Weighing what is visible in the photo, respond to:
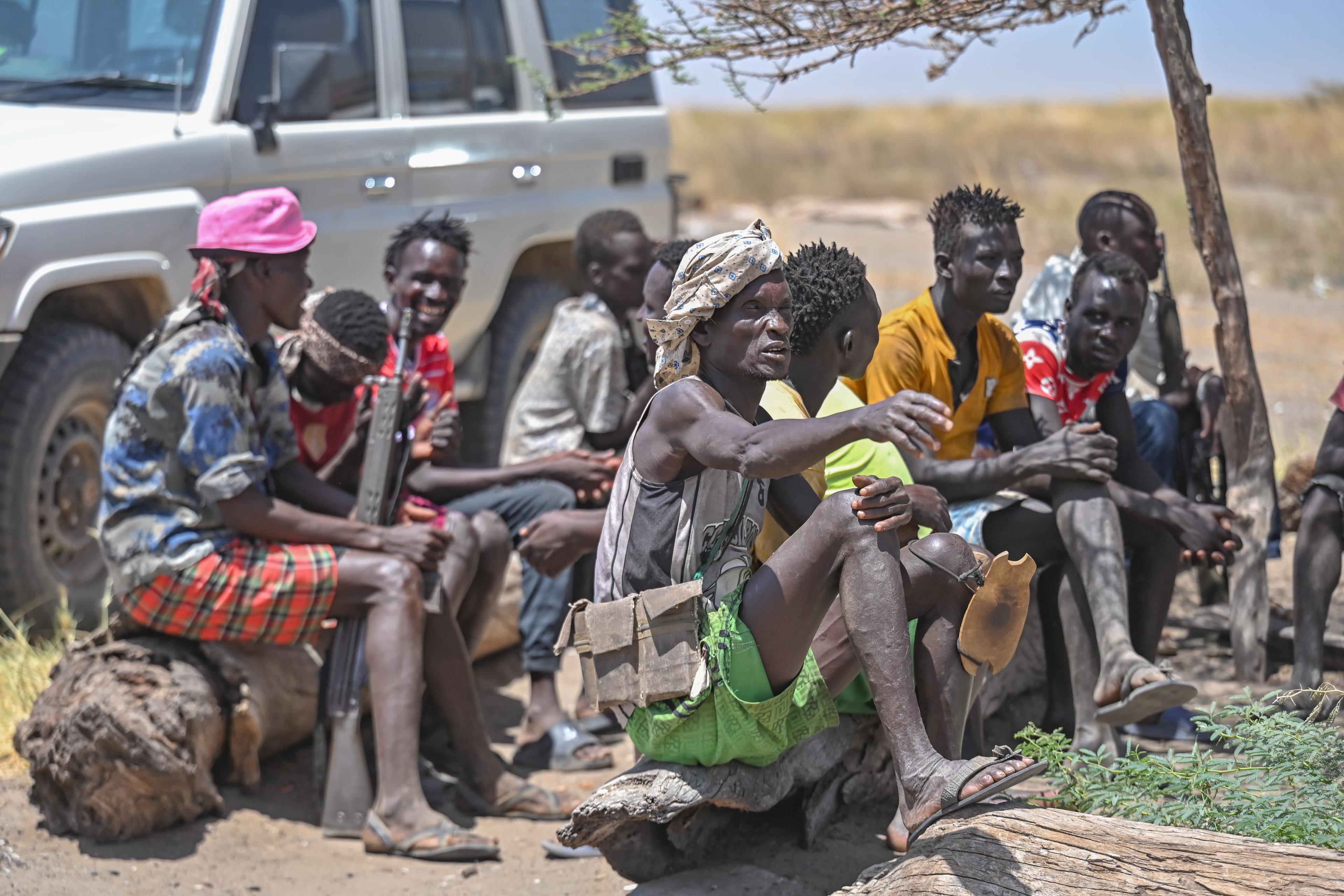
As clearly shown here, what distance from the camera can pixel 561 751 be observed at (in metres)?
4.33

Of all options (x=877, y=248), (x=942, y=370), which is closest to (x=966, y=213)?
(x=942, y=370)

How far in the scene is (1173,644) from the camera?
504 cm

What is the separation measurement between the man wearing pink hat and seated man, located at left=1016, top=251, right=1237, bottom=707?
189cm

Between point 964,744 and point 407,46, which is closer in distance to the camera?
point 964,744

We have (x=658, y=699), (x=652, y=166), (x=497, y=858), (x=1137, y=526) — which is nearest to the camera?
(x=658, y=699)

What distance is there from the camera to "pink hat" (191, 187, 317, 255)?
148 inches

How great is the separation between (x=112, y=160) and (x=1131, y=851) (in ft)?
12.8

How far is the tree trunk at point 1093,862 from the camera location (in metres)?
2.49

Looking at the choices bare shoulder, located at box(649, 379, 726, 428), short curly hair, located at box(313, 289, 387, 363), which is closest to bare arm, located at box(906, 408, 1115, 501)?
bare shoulder, located at box(649, 379, 726, 428)

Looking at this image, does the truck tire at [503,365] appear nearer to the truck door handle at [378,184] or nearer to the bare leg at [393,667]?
the truck door handle at [378,184]

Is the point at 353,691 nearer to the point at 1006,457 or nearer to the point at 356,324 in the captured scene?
the point at 356,324

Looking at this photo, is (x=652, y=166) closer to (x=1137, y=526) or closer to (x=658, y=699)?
(x=1137, y=526)

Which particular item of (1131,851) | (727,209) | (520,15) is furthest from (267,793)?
(727,209)

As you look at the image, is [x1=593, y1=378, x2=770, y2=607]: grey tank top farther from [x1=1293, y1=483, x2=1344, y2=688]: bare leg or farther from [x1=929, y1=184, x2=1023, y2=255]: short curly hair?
[x1=1293, y1=483, x2=1344, y2=688]: bare leg
